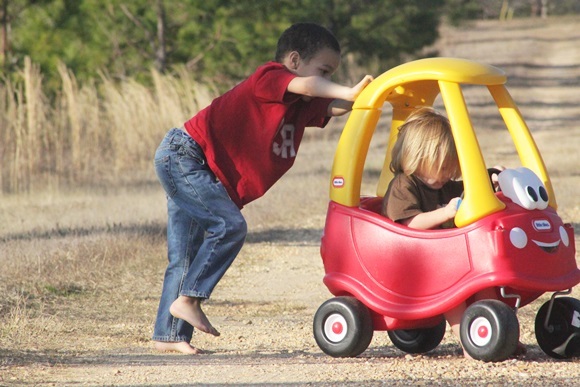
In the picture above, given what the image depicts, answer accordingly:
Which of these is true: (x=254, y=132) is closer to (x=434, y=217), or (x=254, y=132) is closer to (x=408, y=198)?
(x=408, y=198)

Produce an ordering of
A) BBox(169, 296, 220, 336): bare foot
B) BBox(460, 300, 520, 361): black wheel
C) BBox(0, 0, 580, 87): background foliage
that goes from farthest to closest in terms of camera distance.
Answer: BBox(0, 0, 580, 87): background foliage < BBox(169, 296, 220, 336): bare foot < BBox(460, 300, 520, 361): black wheel

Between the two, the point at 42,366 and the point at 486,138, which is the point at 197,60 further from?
the point at 42,366

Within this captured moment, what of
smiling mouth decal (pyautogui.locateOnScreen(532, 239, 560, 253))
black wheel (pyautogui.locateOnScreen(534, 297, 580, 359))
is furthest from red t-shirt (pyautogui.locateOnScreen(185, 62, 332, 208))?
black wheel (pyautogui.locateOnScreen(534, 297, 580, 359))

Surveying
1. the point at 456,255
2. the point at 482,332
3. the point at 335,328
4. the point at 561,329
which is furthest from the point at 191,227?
the point at 561,329

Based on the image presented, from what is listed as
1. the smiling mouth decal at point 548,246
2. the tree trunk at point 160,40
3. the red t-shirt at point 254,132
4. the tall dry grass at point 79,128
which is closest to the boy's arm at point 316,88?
the red t-shirt at point 254,132

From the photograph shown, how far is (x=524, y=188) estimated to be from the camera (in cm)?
429


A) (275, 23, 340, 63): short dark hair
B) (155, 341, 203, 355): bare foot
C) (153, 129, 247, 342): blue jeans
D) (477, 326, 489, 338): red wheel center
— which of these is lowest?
(155, 341, 203, 355): bare foot

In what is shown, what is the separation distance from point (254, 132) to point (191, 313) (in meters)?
0.81

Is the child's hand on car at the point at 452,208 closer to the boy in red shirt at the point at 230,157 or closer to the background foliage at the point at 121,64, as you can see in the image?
the boy in red shirt at the point at 230,157

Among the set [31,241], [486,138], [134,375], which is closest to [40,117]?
[31,241]

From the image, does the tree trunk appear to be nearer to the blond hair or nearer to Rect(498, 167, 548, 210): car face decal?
the blond hair

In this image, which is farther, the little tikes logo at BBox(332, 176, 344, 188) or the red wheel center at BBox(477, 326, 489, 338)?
the little tikes logo at BBox(332, 176, 344, 188)

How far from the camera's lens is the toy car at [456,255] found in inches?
163

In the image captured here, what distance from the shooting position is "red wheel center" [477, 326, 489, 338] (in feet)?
13.5
